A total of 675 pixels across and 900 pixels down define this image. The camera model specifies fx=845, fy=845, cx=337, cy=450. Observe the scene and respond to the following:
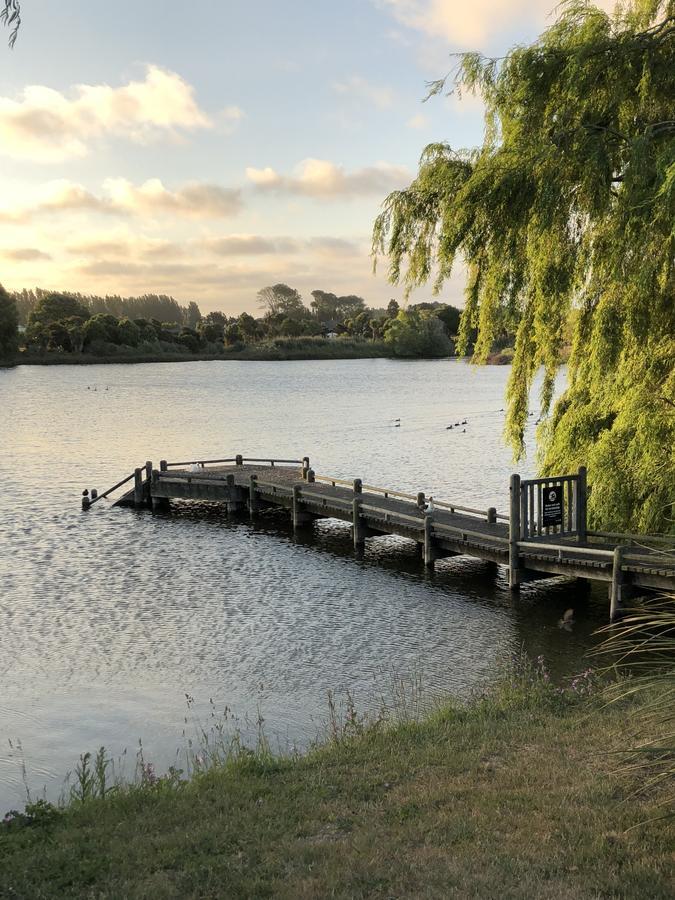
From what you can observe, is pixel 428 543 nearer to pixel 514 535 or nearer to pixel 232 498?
pixel 514 535

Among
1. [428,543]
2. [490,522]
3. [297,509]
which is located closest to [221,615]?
[428,543]

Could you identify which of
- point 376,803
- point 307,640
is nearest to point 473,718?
point 376,803

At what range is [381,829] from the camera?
7.13 metres

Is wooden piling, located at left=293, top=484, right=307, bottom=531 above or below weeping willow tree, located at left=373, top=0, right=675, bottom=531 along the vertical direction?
below

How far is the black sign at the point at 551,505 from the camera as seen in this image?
19.6 m

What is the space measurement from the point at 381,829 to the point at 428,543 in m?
16.5

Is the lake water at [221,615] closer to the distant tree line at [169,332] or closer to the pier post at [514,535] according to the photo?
the pier post at [514,535]

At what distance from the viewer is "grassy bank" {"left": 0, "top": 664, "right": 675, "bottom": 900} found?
20.2 feet

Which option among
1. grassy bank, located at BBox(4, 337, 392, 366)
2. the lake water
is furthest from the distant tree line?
the lake water

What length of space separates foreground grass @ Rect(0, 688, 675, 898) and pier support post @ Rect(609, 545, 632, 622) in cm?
825

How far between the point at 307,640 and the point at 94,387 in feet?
304

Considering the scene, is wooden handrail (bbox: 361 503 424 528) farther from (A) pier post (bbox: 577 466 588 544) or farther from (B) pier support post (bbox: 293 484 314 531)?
(A) pier post (bbox: 577 466 588 544)

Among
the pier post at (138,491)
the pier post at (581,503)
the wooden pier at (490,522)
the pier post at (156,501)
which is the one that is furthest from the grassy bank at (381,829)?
the pier post at (138,491)

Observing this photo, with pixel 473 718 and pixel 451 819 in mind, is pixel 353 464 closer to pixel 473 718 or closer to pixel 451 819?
pixel 473 718
